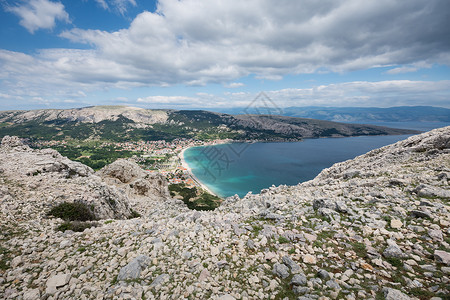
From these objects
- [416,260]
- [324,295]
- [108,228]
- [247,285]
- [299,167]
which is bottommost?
[299,167]

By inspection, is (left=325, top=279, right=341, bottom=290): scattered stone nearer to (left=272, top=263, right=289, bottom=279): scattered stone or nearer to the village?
(left=272, top=263, right=289, bottom=279): scattered stone

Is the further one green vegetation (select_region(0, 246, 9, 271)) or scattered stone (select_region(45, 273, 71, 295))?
green vegetation (select_region(0, 246, 9, 271))

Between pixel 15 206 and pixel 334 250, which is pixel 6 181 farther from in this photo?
pixel 334 250

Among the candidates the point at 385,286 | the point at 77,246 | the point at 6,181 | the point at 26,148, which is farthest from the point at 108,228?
the point at 26,148

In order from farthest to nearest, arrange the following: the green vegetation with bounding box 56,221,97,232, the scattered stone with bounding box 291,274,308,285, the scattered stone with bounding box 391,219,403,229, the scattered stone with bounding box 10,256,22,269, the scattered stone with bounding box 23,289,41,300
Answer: the green vegetation with bounding box 56,221,97,232 → the scattered stone with bounding box 391,219,403,229 → the scattered stone with bounding box 10,256,22,269 → the scattered stone with bounding box 23,289,41,300 → the scattered stone with bounding box 291,274,308,285

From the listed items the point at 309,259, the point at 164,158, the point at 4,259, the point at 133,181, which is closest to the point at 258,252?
the point at 309,259

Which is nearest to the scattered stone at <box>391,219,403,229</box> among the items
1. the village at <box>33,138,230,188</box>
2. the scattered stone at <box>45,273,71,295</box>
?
the scattered stone at <box>45,273,71,295</box>

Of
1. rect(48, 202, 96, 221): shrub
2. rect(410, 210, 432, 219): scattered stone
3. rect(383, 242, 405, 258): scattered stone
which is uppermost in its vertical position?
rect(410, 210, 432, 219): scattered stone

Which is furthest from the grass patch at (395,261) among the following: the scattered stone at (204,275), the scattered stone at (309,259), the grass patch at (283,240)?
the scattered stone at (204,275)
